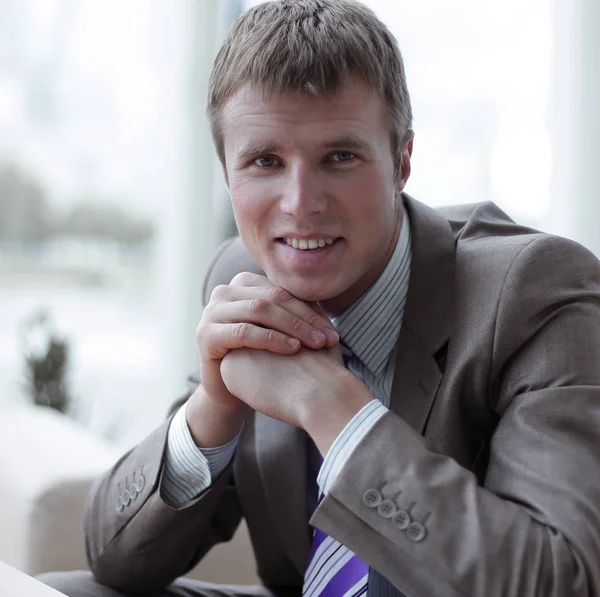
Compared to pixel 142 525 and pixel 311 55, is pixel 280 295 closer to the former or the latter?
pixel 311 55

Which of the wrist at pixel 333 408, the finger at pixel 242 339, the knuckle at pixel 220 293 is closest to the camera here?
the wrist at pixel 333 408

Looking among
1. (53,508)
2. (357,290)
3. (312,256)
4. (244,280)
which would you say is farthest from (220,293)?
(53,508)

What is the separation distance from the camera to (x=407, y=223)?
64.8 inches

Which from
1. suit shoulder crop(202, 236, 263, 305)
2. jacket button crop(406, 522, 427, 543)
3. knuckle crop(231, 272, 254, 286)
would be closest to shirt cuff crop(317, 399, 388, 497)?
jacket button crop(406, 522, 427, 543)

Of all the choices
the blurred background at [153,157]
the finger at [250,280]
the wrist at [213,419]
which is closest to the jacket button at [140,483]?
the wrist at [213,419]

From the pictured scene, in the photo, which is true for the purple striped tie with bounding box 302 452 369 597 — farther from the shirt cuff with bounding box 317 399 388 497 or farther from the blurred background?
the blurred background

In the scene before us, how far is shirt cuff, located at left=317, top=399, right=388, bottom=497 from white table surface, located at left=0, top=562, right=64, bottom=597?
0.36m

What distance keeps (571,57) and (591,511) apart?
2.79m

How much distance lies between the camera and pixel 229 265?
1.82 meters

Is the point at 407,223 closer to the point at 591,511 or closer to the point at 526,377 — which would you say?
the point at 526,377

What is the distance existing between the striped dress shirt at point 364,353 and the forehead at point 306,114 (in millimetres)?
255

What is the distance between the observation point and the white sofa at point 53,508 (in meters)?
1.94

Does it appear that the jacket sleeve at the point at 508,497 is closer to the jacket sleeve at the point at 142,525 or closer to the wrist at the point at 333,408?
the wrist at the point at 333,408

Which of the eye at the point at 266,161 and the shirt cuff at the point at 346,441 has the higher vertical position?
the eye at the point at 266,161
